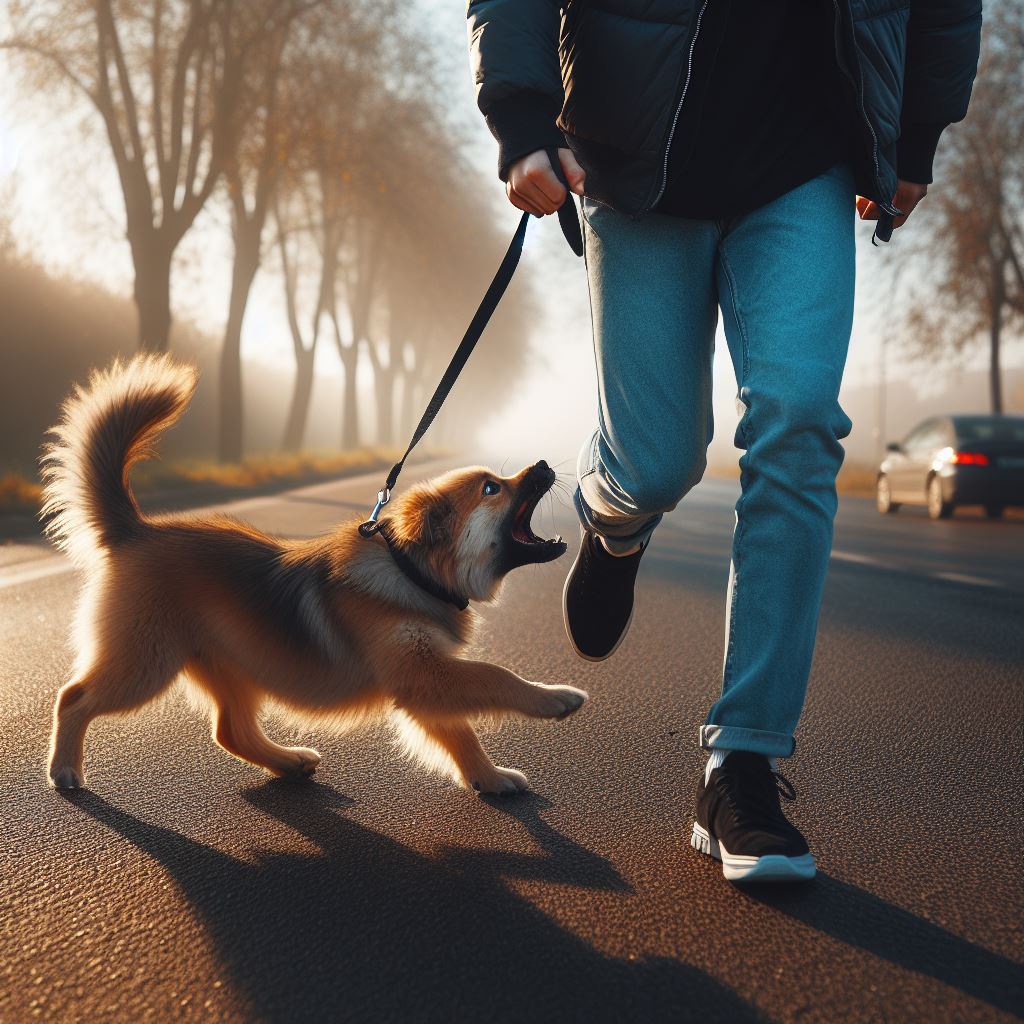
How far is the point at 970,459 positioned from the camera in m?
13.6

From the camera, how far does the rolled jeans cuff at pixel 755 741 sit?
7.75 feet

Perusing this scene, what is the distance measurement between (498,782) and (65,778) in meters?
1.19

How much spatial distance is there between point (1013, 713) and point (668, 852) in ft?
6.36

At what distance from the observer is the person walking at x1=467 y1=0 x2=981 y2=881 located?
7.89 feet

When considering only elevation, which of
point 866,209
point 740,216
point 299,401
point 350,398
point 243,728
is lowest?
point 243,728

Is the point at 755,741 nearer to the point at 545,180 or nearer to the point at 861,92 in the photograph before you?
the point at 545,180

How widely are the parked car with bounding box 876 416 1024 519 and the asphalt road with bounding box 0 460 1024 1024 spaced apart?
10.3m

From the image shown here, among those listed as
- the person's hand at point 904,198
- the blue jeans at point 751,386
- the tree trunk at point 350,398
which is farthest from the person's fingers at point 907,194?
the tree trunk at point 350,398

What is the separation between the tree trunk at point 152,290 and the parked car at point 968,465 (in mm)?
12086

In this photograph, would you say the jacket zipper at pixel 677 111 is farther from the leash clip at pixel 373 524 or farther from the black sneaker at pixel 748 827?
the black sneaker at pixel 748 827

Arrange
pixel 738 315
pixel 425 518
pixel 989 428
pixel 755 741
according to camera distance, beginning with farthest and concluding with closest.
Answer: pixel 989 428 < pixel 425 518 < pixel 738 315 < pixel 755 741

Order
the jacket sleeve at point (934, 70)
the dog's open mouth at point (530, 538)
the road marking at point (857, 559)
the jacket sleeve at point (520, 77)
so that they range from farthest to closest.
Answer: the road marking at point (857, 559) → the dog's open mouth at point (530, 538) → the jacket sleeve at point (934, 70) → the jacket sleeve at point (520, 77)

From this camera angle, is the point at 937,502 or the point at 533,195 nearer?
the point at 533,195

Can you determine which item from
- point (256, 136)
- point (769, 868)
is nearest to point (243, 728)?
point (769, 868)
